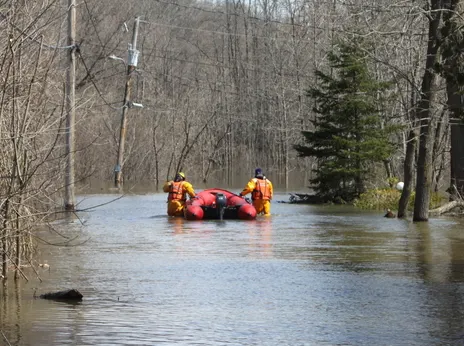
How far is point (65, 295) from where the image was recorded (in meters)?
14.2

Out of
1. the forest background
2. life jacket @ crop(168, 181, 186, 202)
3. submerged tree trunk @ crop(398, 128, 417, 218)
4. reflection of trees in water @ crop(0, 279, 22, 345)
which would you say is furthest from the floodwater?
the forest background

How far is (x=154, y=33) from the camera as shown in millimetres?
78062

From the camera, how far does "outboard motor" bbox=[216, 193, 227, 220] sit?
94.1 feet

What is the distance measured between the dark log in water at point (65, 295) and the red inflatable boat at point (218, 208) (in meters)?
14.5

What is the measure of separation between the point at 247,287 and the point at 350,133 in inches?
867

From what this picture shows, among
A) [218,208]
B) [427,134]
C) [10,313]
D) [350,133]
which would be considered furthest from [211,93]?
[10,313]

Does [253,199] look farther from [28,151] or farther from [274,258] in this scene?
[28,151]

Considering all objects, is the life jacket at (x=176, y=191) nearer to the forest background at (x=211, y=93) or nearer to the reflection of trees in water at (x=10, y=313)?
the forest background at (x=211, y=93)

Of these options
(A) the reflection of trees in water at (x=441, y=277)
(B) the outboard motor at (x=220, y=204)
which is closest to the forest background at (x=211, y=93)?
(B) the outboard motor at (x=220, y=204)

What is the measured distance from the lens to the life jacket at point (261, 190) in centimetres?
2992

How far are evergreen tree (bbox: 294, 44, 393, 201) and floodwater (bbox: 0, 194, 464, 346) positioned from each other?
31.9 ft

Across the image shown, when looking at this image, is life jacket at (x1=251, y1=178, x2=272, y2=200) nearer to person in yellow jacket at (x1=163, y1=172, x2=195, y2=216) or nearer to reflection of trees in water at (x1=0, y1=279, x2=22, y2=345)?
person in yellow jacket at (x1=163, y1=172, x2=195, y2=216)

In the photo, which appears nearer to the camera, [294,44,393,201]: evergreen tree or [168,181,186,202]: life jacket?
[168,181,186,202]: life jacket

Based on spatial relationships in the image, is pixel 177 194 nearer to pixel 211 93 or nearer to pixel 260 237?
pixel 260 237
